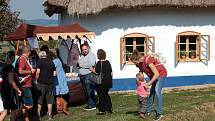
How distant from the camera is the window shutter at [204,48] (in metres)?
19.5

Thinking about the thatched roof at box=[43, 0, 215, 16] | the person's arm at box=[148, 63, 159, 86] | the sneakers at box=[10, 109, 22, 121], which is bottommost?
the sneakers at box=[10, 109, 22, 121]

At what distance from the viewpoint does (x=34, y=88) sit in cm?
1248

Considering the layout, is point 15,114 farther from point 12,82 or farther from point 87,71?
point 87,71

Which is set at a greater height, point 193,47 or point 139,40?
point 139,40

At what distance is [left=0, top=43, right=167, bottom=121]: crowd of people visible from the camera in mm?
11055

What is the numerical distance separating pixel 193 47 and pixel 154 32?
5.75 feet

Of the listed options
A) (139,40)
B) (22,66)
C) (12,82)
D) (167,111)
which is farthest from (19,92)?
(139,40)

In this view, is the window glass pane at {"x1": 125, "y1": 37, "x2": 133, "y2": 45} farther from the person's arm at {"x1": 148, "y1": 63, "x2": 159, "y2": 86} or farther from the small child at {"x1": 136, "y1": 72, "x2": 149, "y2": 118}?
the person's arm at {"x1": 148, "y1": 63, "x2": 159, "y2": 86}

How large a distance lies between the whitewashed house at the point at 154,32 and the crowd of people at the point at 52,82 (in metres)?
4.10

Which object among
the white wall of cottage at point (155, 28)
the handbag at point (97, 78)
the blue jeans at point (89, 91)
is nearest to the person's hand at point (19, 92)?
the handbag at point (97, 78)

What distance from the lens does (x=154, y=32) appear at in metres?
19.0

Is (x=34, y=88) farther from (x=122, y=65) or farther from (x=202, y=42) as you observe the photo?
(x=202, y=42)

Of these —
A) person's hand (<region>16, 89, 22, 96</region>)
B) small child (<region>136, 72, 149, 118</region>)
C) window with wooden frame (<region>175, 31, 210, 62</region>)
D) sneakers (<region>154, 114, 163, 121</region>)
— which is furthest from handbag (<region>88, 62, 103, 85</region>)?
window with wooden frame (<region>175, 31, 210, 62</region>)

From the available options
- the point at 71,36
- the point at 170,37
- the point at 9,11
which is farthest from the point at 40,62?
the point at 9,11
